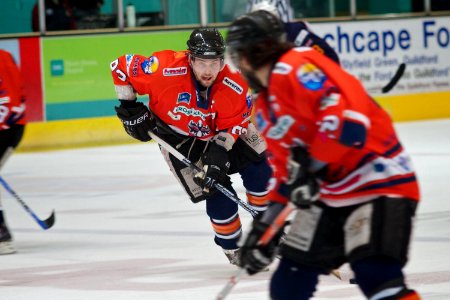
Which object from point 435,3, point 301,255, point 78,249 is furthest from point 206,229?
point 435,3

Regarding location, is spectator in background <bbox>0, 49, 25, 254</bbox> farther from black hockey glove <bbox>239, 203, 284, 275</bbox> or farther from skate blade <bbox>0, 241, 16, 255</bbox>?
black hockey glove <bbox>239, 203, 284, 275</bbox>

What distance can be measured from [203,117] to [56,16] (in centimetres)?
723

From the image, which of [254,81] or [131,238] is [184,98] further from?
[254,81]

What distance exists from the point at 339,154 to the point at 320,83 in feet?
0.60

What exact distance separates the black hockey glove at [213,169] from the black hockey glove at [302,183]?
2155mm

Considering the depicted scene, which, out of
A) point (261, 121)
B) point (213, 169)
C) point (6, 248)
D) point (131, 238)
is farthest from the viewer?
point (131, 238)

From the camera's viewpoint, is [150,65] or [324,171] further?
[150,65]

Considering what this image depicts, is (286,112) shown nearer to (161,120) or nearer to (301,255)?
(301,255)

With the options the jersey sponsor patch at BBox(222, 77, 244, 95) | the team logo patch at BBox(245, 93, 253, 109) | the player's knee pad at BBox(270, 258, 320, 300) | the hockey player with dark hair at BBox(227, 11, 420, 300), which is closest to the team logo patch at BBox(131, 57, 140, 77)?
the jersey sponsor patch at BBox(222, 77, 244, 95)

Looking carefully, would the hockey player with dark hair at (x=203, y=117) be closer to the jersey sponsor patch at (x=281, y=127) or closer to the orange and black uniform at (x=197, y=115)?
the orange and black uniform at (x=197, y=115)

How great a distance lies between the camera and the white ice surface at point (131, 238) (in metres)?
4.84

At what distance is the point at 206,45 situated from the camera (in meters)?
5.03

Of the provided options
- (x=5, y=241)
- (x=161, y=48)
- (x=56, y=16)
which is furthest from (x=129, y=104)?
(x=161, y=48)

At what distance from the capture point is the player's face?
506cm
